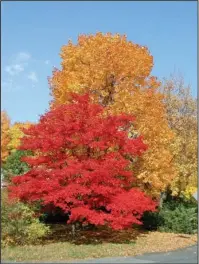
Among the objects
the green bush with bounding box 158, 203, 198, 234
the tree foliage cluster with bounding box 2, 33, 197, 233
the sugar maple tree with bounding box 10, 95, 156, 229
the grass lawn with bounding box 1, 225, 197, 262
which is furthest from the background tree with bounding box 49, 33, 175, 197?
the sugar maple tree with bounding box 10, 95, 156, 229

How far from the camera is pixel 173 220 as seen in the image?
29.4 m

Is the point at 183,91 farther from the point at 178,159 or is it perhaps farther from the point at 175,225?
the point at 175,225

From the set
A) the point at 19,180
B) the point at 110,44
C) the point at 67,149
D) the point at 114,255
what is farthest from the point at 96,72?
the point at 114,255

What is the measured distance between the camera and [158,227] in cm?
2966

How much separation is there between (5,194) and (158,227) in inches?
504

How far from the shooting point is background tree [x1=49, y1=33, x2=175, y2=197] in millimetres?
26984

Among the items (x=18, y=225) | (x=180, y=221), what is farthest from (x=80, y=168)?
(x=180, y=221)

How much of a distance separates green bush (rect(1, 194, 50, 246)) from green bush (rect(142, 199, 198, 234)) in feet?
34.4

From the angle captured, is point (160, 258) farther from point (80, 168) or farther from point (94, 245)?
point (80, 168)

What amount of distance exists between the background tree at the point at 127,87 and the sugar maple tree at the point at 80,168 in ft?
14.2

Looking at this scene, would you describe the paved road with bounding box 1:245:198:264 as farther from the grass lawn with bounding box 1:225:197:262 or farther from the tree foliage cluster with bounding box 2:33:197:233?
the tree foliage cluster with bounding box 2:33:197:233

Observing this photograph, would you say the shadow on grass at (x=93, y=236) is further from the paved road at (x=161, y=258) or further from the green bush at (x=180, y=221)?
the paved road at (x=161, y=258)

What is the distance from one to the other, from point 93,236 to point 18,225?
5.51m

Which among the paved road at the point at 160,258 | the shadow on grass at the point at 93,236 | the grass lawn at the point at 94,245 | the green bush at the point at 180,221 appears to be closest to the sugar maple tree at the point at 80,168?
the grass lawn at the point at 94,245
